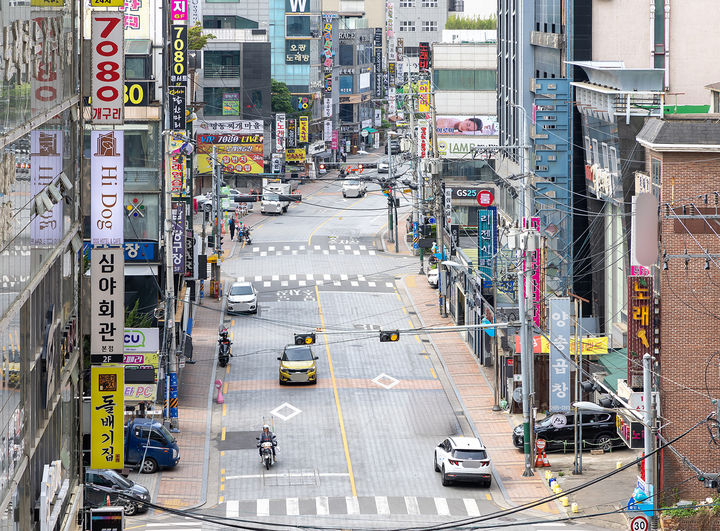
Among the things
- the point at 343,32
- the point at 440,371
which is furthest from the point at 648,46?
the point at 343,32

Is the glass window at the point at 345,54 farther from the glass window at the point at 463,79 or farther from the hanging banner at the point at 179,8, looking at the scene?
the hanging banner at the point at 179,8

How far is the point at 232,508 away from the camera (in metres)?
40.2

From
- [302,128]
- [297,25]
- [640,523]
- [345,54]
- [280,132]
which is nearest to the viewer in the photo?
→ [640,523]

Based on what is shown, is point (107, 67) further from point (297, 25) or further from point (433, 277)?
point (297, 25)

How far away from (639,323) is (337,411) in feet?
53.8

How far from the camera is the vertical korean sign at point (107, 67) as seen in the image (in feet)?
89.7

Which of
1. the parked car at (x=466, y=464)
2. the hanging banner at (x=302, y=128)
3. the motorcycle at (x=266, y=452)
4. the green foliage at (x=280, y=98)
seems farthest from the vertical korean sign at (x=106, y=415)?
the green foliage at (x=280, y=98)

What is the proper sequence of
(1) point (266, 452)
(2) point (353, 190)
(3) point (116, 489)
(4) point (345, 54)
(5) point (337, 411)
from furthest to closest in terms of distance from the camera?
1. (4) point (345, 54)
2. (2) point (353, 190)
3. (5) point (337, 411)
4. (1) point (266, 452)
5. (3) point (116, 489)

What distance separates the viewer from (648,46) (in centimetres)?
5562

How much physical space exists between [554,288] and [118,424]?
3535 centimetres

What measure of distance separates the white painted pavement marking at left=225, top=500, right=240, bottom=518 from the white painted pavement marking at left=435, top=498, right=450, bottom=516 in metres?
6.13

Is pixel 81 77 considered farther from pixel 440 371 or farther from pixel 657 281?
pixel 440 371

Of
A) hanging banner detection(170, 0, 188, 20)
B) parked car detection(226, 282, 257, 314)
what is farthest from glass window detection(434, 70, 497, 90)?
parked car detection(226, 282, 257, 314)

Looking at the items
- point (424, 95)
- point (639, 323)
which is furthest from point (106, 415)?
point (424, 95)
